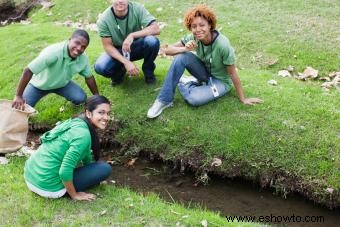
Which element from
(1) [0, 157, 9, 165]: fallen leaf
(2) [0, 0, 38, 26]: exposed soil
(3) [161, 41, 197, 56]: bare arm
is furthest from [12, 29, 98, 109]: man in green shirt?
(2) [0, 0, 38, 26]: exposed soil

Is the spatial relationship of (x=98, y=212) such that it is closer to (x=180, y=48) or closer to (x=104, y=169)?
(x=104, y=169)

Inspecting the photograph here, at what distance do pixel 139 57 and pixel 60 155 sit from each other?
3046mm

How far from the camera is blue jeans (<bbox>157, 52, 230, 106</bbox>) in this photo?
7.17 meters

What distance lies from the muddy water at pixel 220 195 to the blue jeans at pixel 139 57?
5.55ft

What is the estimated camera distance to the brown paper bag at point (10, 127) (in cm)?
671

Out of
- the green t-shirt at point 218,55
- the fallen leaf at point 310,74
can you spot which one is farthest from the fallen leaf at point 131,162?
the fallen leaf at point 310,74

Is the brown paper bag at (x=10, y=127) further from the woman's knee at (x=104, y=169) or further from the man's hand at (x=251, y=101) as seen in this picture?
the man's hand at (x=251, y=101)

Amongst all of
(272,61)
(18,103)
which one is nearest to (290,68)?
(272,61)

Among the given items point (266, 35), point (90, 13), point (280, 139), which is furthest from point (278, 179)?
point (90, 13)

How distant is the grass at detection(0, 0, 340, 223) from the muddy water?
0.62 ft

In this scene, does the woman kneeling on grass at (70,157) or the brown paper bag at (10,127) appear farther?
the brown paper bag at (10,127)

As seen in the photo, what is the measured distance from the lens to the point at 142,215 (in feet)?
17.6

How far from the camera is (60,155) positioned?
17.5 feet

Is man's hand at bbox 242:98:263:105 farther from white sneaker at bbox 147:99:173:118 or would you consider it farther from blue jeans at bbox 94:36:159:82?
blue jeans at bbox 94:36:159:82
